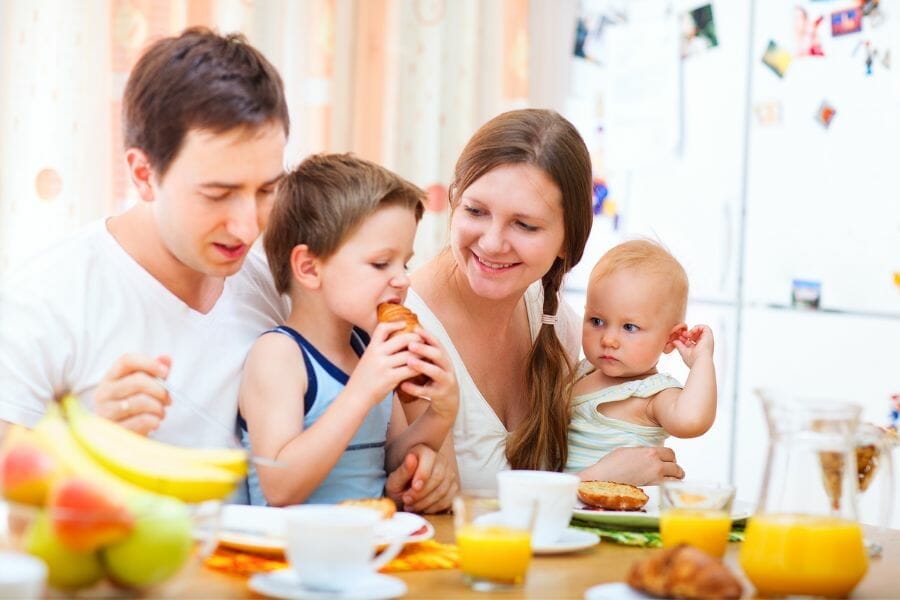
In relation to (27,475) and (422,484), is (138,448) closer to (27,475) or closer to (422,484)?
(27,475)

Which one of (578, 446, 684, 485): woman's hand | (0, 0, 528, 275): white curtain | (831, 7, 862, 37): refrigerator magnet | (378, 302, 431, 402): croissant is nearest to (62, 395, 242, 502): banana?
(378, 302, 431, 402): croissant

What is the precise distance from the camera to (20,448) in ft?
3.43

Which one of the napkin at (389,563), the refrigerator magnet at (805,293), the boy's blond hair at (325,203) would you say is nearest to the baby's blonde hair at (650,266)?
the boy's blond hair at (325,203)

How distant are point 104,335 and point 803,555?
3.12ft

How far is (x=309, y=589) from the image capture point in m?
1.16

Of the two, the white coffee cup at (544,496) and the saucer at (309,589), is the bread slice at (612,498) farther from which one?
the saucer at (309,589)

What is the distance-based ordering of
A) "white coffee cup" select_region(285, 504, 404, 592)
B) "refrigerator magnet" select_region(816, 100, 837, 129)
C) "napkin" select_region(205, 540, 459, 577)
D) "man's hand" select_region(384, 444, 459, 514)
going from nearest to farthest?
1. "white coffee cup" select_region(285, 504, 404, 592)
2. "napkin" select_region(205, 540, 459, 577)
3. "man's hand" select_region(384, 444, 459, 514)
4. "refrigerator magnet" select_region(816, 100, 837, 129)

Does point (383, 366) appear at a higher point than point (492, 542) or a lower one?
higher

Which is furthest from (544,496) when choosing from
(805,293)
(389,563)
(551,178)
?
(805,293)

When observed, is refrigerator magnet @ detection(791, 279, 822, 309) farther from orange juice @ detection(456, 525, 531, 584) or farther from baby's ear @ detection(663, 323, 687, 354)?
orange juice @ detection(456, 525, 531, 584)

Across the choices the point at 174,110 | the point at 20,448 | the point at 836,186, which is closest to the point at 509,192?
the point at 174,110

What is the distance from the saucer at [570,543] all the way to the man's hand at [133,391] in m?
0.47

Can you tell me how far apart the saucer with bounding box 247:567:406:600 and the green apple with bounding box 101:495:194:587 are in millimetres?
137

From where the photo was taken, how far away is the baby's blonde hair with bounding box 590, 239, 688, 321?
2055mm
